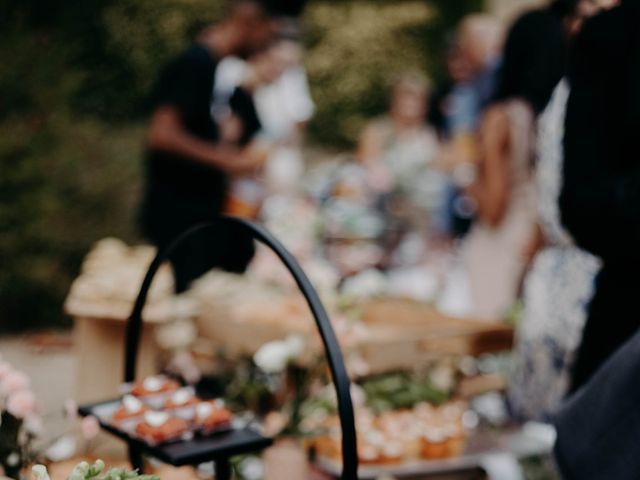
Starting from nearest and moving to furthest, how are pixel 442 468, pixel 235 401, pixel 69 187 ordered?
pixel 442 468 < pixel 235 401 < pixel 69 187

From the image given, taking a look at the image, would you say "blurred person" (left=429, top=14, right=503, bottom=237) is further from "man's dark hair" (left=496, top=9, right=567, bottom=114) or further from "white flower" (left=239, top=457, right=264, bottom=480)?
"white flower" (left=239, top=457, right=264, bottom=480)

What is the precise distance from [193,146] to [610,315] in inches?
89.2

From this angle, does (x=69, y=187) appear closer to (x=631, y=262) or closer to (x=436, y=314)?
(x=436, y=314)

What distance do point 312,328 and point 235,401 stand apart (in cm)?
32

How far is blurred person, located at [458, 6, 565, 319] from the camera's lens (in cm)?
394

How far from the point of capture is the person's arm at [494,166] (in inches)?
167

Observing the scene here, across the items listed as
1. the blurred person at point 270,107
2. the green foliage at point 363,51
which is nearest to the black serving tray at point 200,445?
the blurred person at point 270,107

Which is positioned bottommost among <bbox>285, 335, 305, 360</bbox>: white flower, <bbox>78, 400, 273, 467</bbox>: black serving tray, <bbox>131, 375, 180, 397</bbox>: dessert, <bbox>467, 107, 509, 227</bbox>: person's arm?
<bbox>285, 335, 305, 360</bbox>: white flower

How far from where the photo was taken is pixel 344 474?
1438 millimetres

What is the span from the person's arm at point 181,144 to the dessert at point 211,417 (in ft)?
7.90

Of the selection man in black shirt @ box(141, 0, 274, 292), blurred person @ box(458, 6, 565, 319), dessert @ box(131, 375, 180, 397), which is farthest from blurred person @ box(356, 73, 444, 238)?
dessert @ box(131, 375, 180, 397)

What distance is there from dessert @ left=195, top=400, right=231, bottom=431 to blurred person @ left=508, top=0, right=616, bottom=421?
3.59 ft

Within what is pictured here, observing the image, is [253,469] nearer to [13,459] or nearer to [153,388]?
[153,388]

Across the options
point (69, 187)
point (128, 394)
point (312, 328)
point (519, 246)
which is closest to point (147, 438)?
point (128, 394)
